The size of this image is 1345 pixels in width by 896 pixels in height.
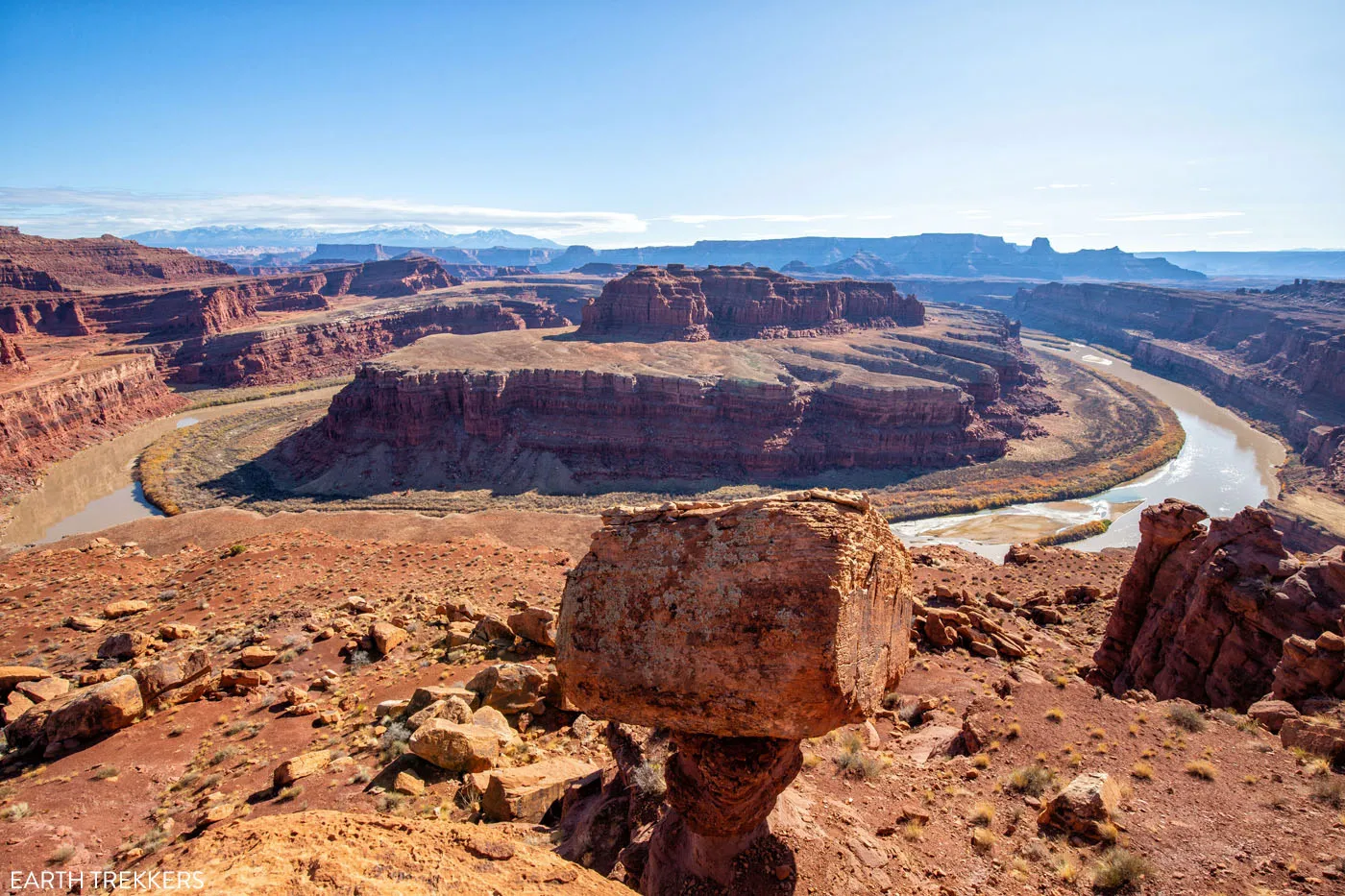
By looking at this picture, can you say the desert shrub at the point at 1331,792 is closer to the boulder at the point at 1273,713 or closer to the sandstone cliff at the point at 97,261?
the boulder at the point at 1273,713

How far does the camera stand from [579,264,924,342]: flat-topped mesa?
286ft

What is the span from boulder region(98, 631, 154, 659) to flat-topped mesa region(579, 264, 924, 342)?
7037 centimetres

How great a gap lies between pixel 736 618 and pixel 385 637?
13.7 meters

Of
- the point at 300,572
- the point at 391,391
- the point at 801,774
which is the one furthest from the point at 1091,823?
the point at 391,391

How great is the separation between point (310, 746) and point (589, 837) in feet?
22.4

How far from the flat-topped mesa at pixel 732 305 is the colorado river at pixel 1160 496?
152 ft

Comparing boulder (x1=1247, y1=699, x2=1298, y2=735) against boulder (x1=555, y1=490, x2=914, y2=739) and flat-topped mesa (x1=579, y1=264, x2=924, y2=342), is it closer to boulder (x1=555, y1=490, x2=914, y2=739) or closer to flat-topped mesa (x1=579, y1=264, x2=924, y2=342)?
boulder (x1=555, y1=490, x2=914, y2=739)

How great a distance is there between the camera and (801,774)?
38.0 feet

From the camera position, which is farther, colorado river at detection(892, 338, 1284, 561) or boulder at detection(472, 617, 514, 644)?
colorado river at detection(892, 338, 1284, 561)

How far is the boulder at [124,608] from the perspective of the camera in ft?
67.7

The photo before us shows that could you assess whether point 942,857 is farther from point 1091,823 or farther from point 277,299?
point 277,299

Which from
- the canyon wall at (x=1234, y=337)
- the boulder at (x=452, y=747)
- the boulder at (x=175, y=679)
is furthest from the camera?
the canyon wall at (x=1234, y=337)

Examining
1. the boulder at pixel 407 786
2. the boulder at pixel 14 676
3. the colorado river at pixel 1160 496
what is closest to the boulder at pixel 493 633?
the boulder at pixel 407 786

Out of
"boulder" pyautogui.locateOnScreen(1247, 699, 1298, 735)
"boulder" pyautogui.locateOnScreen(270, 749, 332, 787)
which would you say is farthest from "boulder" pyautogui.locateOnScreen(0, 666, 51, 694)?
"boulder" pyautogui.locateOnScreen(1247, 699, 1298, 735)
